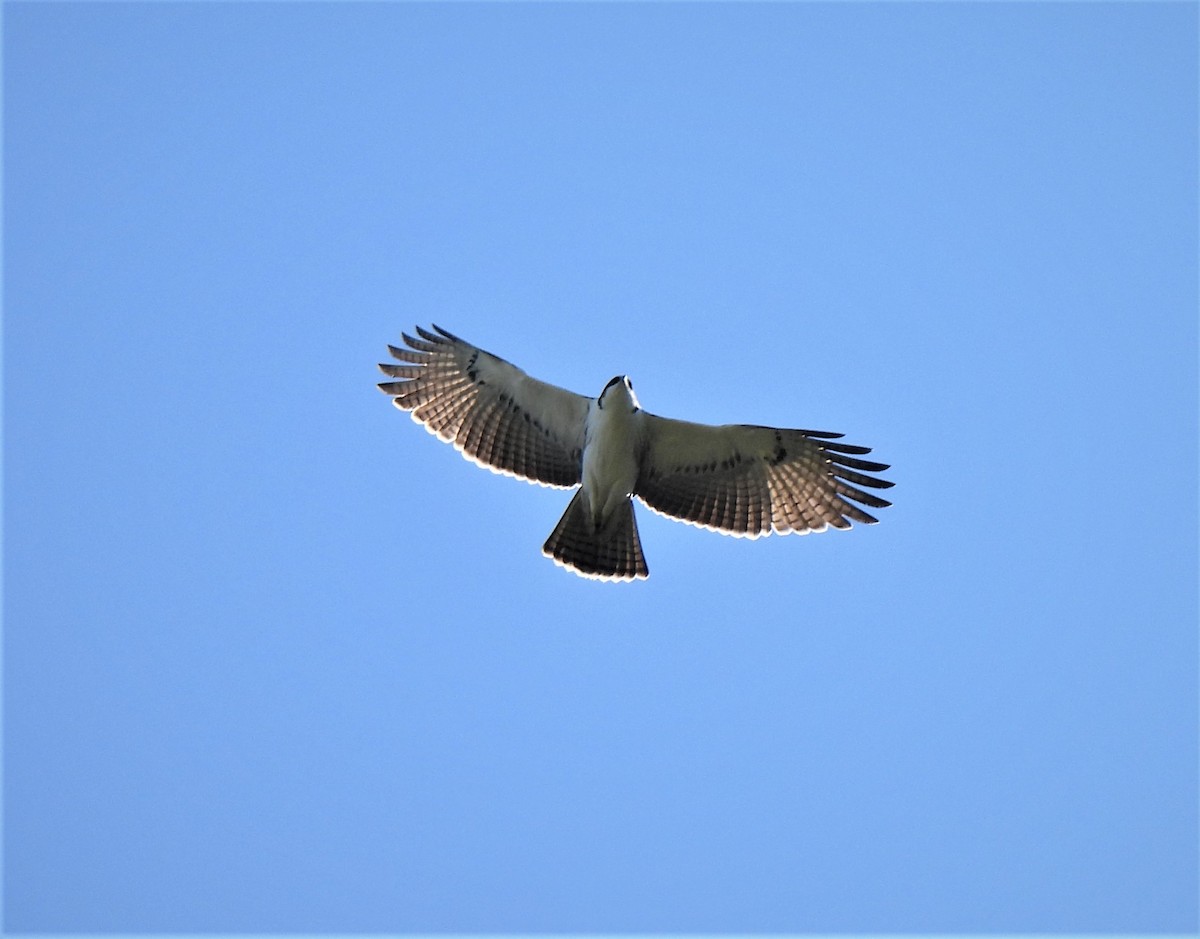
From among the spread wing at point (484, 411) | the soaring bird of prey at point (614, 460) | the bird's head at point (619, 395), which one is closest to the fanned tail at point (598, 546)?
the soaring bird of prey at point (614, 460)

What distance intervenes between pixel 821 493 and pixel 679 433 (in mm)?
1438

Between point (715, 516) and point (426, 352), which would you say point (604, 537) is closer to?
point (715, 516)

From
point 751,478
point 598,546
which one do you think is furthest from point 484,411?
point 751,478

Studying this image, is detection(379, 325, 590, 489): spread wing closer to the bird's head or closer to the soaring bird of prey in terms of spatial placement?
the soaring bird of prey

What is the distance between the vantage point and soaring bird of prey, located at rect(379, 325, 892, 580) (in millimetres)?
11859

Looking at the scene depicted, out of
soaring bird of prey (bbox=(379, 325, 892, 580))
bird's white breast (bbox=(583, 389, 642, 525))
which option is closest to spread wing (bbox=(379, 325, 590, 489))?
soaring bird of prey (bbox=(379, 325, 892, 580))

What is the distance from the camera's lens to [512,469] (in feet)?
40.5

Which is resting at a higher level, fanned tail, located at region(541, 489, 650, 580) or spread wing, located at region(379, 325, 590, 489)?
spread wing, located at region(379, 325, 590, 489)

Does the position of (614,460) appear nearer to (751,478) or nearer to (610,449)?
(610,449)

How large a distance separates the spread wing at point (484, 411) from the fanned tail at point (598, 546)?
0.36 metres

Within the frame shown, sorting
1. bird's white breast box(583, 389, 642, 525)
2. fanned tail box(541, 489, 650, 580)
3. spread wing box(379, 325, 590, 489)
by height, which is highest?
spread wing box(379, 325, 590, 489)

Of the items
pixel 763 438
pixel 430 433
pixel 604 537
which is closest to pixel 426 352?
pixel 430 433

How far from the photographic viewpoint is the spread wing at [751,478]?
11867 millimetres

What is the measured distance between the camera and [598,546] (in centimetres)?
1215
